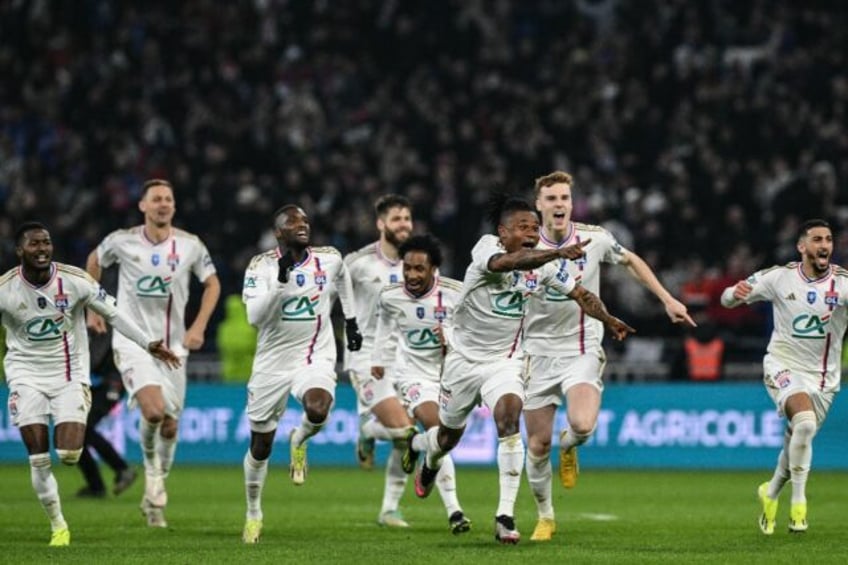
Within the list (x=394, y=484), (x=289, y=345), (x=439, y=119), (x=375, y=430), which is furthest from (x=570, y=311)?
(x=439, y=119)

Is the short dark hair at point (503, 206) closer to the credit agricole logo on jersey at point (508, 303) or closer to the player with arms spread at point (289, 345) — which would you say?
the credit agricole logo on jersey at point (508, 303)

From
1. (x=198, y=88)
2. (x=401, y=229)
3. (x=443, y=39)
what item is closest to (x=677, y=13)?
(x=443, y=39)

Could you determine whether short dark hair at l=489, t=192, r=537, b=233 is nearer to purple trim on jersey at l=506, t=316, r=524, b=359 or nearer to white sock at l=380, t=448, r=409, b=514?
purple trim on jersey at l=506, t=316, r=524, b=359

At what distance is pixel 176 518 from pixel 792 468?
585 centimetres

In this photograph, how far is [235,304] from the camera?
2412 cm

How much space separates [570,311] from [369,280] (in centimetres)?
326

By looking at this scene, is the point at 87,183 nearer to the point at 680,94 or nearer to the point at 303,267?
the point at 680,94

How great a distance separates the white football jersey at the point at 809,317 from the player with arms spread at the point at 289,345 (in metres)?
3.56

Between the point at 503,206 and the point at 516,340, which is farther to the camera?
the point at 516,340

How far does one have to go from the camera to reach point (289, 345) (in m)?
14.1

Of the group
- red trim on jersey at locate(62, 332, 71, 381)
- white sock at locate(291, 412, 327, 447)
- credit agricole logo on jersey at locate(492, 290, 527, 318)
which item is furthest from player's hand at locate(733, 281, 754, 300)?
red trim on jersey at locate(62, 332, 71, 381)

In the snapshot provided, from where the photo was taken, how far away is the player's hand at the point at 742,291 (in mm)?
14422

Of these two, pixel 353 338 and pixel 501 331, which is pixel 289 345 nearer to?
pixel 353 338

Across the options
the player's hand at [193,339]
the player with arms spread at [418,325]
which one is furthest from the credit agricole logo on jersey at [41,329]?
the player with arms spread at [418,325]
